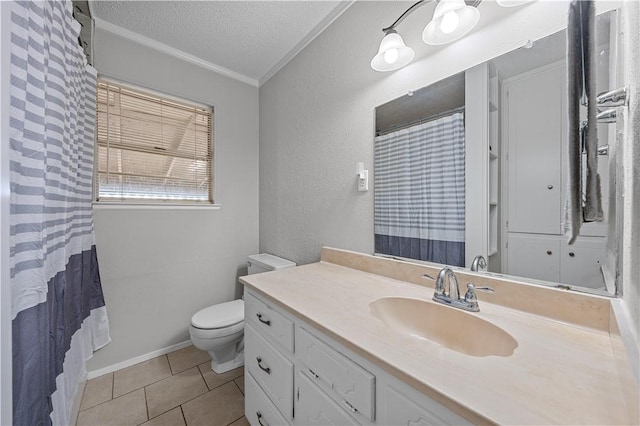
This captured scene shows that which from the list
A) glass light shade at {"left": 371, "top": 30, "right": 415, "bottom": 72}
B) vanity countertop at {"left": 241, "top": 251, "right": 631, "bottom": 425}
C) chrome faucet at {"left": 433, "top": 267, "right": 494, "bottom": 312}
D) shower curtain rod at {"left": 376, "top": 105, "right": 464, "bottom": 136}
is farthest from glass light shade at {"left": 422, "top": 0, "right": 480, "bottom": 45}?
vanity countertop at {"left": 241, "top": 251, "right": 631, "bottom": 425}

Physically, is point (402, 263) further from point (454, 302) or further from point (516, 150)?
point (516, 150)

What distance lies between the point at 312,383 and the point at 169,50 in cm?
246

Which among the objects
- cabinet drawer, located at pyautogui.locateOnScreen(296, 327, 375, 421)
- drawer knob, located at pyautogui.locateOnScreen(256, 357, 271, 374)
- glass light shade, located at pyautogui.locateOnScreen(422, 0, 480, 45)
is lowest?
drawer knob, located at pyautogui.locateOnScreen(256, 357, 271, 374)

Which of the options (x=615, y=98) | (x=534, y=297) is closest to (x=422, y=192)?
(x=534, y=297)

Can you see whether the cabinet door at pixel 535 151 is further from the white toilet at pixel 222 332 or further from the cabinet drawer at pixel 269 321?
the white toilet at pixel 222 332

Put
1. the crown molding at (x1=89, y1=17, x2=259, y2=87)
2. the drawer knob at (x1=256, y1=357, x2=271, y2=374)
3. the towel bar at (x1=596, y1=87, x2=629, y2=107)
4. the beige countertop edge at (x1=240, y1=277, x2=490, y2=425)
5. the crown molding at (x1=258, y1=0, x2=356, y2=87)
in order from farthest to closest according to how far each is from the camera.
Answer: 1. the crown molding at (x1=89, y1=17, x2=259, y2=87)
2. the crown molding at (x1=258, y1=0, x2=356, y2=87)
3. the drawer knob at (x1=256, y1=357, x2=271, y2=374)
4. the towel bar at (x1=596, y1=87, x2=629, y2=107)
5. the beige countertop edge at (x1=240, y1=277, x2=490, y2=425)

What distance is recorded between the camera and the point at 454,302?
877 millimetres

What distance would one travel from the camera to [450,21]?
98 cm

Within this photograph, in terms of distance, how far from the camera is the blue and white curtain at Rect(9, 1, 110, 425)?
1.93 ft

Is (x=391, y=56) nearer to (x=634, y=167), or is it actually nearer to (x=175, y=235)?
(x=634, y=167)

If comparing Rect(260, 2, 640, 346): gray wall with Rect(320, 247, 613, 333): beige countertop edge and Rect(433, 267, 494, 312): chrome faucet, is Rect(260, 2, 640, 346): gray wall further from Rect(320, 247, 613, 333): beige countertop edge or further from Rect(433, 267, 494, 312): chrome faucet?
Rect(433, 267, 494, 312): chrome faucet

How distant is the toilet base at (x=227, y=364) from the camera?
5.71ft

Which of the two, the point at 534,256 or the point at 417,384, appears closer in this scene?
the point at 417,384

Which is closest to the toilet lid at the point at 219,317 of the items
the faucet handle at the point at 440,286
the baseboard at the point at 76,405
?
the baseboard at the point at 76,405
